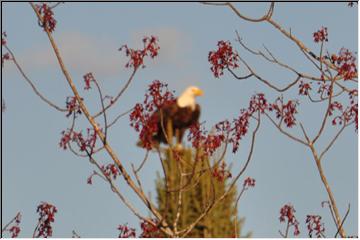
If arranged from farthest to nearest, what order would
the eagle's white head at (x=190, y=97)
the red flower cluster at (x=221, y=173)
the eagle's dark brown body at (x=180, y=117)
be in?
the eagle's white head at (x=190, y=97)
the eagle's dark brown body at (x=180, y=117)
the red flower cluster at (x=221, y=173)

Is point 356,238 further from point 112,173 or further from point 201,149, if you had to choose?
point 112,173

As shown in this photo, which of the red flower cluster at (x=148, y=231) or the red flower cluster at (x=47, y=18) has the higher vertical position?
the red flower cluster at (x=47, y=18)

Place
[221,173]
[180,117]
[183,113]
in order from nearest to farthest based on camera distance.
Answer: [221,173]
[180,117]
[183,113]

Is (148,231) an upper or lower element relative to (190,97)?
lower

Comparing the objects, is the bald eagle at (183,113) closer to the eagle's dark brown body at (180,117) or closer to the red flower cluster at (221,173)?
→ the eagle's dark brown body at (180,117)

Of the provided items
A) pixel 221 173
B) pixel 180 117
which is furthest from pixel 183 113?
pixel 221 173

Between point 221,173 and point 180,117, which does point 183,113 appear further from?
point 221,173

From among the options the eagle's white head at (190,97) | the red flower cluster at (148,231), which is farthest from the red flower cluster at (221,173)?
the eagle's white head at (190,97)

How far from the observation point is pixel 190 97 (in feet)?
28.8

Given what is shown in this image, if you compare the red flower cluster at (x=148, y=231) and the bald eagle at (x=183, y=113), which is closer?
the red flower cluster at (x=148, y=231)

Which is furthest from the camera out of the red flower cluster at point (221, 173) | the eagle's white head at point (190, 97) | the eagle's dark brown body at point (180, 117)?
the eagle's white head at point (190, 97)

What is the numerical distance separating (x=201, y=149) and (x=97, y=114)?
879 millimetres

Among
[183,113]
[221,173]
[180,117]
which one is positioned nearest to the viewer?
[221,173]

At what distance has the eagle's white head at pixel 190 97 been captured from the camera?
8.49 m
